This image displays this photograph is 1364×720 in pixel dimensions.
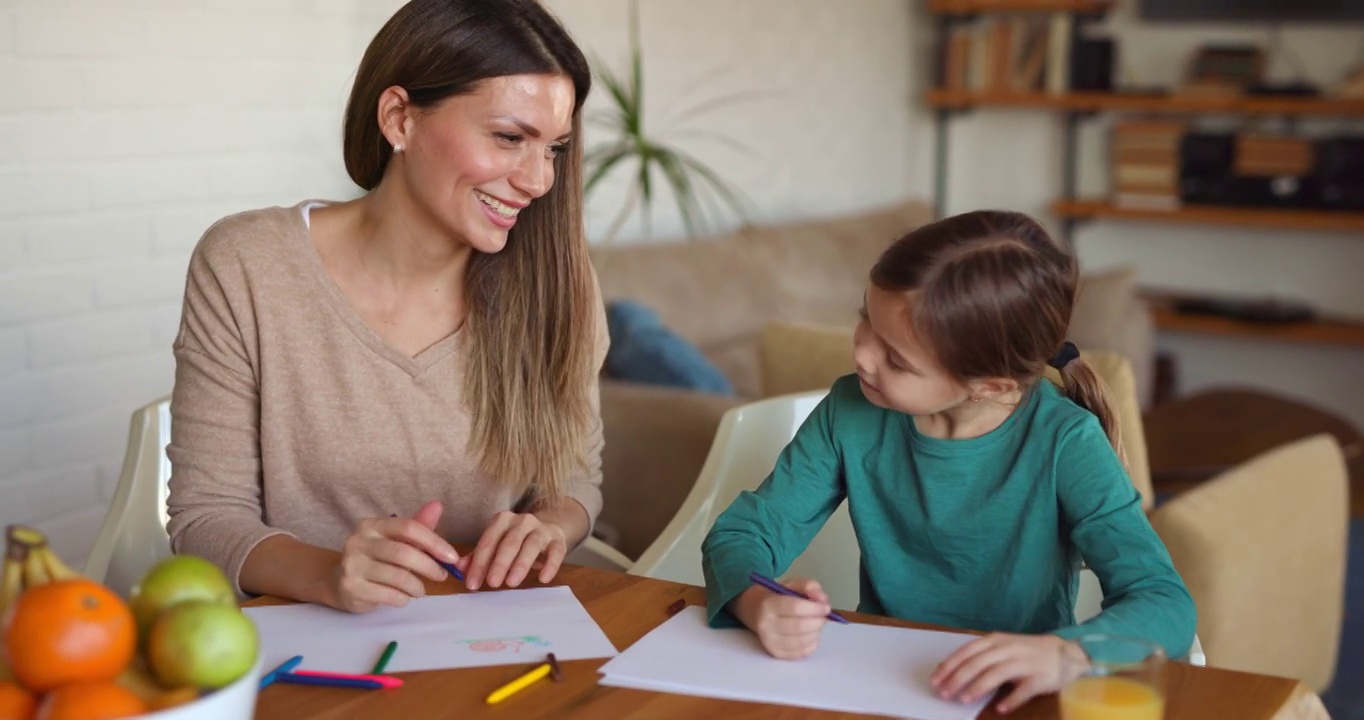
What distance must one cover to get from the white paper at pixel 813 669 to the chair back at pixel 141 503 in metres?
0.91

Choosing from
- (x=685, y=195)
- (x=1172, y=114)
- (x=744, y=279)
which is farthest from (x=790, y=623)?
(x=1172, y=114)

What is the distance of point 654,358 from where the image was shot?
9.41 feet

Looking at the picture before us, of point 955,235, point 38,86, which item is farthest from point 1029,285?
point 38,86

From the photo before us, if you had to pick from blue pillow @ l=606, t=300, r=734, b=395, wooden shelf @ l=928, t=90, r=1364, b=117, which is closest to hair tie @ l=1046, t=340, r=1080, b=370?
blue pillow @ l=606, t=300, r=734, b=395

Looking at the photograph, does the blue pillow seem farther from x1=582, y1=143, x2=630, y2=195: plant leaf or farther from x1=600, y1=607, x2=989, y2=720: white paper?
A: x1=600, y1=607, x2=989, y2=720: white paper

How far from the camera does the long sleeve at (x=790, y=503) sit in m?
1.46

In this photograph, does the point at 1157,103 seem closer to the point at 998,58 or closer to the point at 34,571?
the point at 998,58

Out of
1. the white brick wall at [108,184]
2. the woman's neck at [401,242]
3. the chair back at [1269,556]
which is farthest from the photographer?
the white brick wall at [108,184]

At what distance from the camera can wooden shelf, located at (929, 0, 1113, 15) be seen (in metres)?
5.09

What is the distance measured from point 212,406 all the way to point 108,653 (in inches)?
31.9

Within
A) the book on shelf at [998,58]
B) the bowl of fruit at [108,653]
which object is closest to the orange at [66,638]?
the bowl of fruit at [108,653]

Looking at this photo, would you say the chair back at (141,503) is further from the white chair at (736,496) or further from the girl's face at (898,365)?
the girl's face at (898,365)

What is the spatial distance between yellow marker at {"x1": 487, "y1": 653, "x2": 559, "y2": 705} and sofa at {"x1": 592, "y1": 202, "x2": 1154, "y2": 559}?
1.37m

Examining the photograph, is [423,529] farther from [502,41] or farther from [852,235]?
[852,235]
